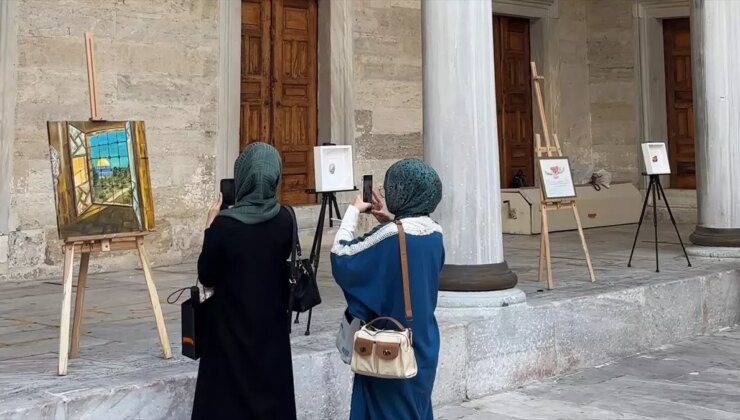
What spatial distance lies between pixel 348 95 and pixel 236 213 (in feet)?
26.2

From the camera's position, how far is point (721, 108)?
9172mm

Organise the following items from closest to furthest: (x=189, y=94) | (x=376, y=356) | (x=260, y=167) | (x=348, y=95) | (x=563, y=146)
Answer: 1. (x=376, y=356)
2. (x=260, y=167)
3. (x=189, y=94)
4. (x=348, y=95)
5. (x=563, y=146)

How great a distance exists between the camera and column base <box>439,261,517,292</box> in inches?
240

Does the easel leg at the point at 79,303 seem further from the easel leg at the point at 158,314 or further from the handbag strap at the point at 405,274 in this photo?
the handbag strap at the point at 405,274

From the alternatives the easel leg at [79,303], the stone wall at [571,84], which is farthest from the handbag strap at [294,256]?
the stone wall at [571,84]

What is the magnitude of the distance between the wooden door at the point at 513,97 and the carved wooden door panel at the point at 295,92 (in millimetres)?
3917

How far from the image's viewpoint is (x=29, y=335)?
5.89 meters

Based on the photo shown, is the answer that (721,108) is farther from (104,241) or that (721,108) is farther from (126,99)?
(104,241)

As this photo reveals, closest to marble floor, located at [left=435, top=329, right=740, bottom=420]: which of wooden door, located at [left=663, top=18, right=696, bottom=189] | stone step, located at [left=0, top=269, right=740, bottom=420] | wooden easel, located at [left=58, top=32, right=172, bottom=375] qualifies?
stone step, located at [left=0, top=269, right=740, bottom=420]

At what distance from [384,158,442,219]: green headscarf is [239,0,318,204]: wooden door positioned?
755 cm

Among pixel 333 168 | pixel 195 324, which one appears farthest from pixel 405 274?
pixel 333 168

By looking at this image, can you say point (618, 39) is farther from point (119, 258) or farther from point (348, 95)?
point (119, 258)

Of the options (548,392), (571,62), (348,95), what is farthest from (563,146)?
(548,392)

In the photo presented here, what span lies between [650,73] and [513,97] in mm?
2382
